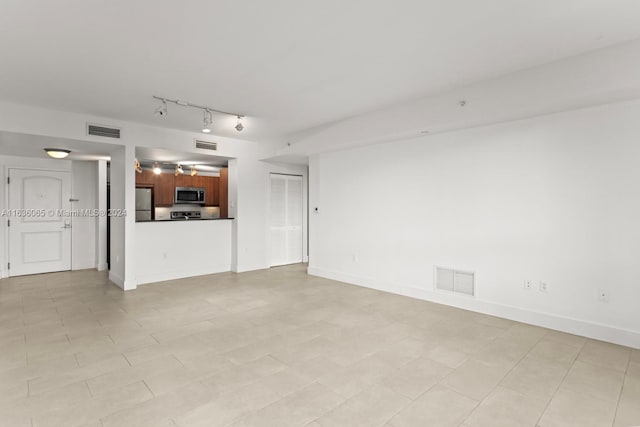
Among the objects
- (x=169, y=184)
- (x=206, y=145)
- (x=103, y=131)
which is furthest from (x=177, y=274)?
(x=169, y=184)

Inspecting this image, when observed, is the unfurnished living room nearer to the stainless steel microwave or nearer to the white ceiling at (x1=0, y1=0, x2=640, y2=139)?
the white ceiling at (x1=0, y1=0, x2=640, y2=139)

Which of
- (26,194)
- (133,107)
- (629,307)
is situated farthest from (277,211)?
(629,307)

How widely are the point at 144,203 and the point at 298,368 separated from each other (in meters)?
7.29

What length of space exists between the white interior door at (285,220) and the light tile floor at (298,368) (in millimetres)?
2912

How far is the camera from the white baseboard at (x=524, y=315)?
3.28m

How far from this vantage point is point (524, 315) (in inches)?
152

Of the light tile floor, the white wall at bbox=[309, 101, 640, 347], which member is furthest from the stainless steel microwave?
the white wall at bbox=[309, 101, 640, 347]

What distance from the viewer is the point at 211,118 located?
5094 mm

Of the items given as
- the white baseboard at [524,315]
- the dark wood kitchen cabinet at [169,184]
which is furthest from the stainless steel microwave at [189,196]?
the white baseboard at [524,315]

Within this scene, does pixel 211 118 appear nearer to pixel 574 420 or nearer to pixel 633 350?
pixel 574 420

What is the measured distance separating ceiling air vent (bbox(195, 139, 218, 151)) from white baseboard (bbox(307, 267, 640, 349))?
3.62 m

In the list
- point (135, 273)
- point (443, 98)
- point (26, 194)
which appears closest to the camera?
point (443, 98)

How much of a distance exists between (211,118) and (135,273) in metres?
2.88

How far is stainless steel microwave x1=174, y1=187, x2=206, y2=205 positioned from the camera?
8930 mm
